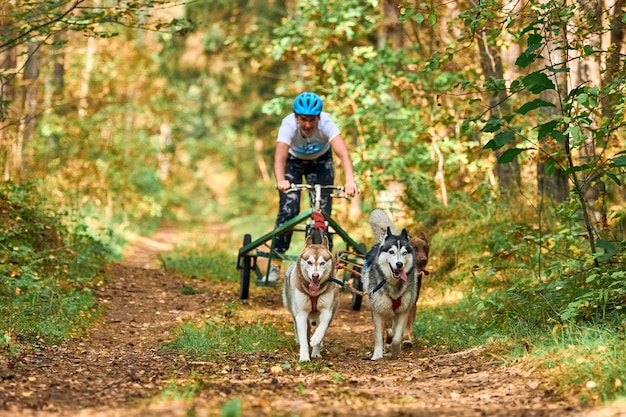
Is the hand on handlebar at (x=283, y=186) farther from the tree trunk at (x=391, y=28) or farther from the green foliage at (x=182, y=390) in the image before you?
the tree trunk at (x=391, y=28)

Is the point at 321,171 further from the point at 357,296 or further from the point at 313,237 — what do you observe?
the point at 357,296

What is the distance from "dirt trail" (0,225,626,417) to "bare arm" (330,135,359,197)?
5.25 ft

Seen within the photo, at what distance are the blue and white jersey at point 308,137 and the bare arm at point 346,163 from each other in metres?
0.12

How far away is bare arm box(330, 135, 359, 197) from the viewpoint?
8.20 m

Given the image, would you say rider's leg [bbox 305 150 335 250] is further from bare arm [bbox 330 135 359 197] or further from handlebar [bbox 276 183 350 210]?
handlebar [bbox 276 183 350 210]

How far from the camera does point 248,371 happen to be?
5.96 meters

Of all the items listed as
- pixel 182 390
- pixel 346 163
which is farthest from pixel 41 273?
pixel 182 390

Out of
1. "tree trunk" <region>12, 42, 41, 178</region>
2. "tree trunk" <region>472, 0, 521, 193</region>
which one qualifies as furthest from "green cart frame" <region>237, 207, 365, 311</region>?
"tree trunk" <region>12, 42, 41, 178</region>

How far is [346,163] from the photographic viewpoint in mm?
8570

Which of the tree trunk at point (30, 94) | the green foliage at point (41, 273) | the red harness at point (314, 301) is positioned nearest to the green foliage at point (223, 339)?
the red harness at point (314, 301)

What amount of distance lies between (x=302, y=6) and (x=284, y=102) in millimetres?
1772

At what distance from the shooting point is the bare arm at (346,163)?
820cm

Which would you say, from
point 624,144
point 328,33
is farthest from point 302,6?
point 624,144

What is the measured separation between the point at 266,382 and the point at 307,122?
3.87 metres
